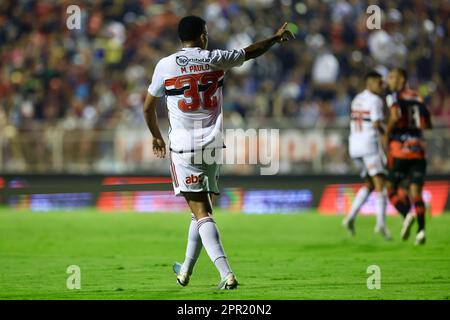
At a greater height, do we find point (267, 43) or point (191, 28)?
point (191, 28)

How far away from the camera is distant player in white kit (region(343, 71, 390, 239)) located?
642 inches

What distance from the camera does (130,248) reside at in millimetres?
14859

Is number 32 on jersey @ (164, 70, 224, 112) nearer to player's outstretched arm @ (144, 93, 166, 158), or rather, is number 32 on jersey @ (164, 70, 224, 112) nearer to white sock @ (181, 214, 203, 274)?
player's outstretched arm @ (144, 93, 166, 158)

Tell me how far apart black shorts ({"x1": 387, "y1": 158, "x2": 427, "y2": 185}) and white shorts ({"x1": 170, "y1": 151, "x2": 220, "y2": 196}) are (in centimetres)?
619

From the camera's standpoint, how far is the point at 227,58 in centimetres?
962

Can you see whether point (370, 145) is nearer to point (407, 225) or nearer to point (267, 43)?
point (407, 225)

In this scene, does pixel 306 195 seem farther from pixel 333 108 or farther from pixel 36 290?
pixel 36 290

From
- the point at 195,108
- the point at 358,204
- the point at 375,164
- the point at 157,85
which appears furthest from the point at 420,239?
the point at 157,85

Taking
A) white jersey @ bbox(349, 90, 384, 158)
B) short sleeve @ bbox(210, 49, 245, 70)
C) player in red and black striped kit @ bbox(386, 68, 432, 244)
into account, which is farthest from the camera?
white jersey @ bbox(349, 90, 384, 158)

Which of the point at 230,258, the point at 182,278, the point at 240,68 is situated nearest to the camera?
the point at 182,278

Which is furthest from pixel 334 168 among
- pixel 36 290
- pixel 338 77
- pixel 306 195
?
pixel 36 290

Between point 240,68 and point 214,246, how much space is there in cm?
1544

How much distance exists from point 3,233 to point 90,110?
309 inches

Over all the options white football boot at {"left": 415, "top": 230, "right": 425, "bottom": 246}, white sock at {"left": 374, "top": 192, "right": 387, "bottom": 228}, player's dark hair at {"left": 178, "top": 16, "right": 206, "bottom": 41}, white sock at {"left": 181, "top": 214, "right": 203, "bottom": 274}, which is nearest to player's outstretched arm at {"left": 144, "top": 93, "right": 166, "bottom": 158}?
player's dark hair at {"left": 178, "top": 16, "right": 206, "bottom": 41}
